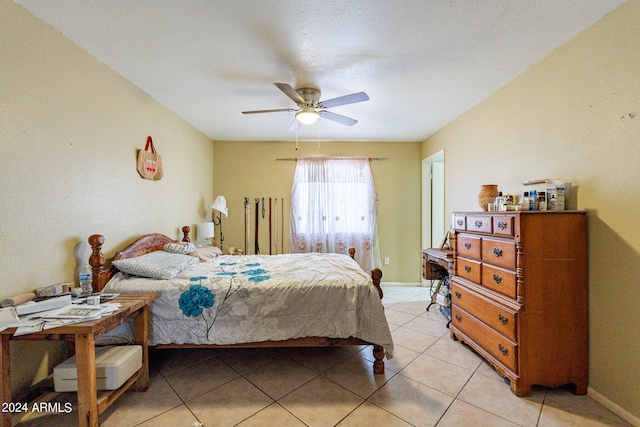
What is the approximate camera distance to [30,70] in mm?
1541

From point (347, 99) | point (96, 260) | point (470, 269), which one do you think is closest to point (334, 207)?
point (347, 99)

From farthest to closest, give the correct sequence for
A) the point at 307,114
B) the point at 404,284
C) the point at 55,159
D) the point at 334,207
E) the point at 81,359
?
1. the point at 404,284
2. the point at 334,207
3. the point at 307,114
4. the point at 55,159
5. the point at 81,359

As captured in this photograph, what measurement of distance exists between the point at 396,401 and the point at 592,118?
89.8 inches

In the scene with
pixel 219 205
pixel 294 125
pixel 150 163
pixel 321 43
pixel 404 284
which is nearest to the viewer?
pixel 321 43

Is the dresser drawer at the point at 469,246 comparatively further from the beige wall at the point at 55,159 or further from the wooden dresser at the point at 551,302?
the beige wall at the point at 55,159

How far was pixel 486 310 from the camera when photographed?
79.4 inches

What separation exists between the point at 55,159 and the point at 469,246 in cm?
326

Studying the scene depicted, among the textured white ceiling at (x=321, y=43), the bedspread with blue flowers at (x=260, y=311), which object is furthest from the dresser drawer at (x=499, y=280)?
the textured white ceiling at (x=321, y=43)

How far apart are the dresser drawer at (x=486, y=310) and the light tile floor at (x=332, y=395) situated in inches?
15.4

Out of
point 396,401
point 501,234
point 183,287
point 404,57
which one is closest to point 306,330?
point 396,401

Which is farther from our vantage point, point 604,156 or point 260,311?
point 260,311

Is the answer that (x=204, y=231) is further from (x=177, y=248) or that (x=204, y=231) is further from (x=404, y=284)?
(x=404, y=284)

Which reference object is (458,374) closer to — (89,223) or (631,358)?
(631,358)

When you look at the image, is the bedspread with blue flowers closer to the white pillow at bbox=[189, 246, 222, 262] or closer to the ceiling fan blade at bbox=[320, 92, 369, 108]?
the white pillow at bbox=[189, 246, 222, 262]
